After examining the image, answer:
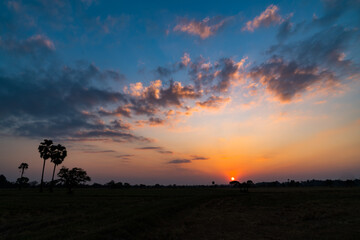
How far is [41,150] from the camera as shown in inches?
3118

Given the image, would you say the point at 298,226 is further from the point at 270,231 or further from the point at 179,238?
the point at 179,238

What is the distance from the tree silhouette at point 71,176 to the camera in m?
65.9

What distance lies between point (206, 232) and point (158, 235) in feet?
14.1

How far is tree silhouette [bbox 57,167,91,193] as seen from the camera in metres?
65.9

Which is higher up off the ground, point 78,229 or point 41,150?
point 41,150

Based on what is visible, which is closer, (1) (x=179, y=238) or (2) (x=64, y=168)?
(1) (x=179, y=238)

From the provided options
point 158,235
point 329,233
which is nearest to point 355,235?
point 329,233

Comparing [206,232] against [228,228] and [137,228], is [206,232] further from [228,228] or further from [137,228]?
[137,228]

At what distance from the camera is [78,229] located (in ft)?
52.4

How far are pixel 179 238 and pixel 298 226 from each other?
11.6 metres

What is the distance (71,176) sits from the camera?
67.1 m

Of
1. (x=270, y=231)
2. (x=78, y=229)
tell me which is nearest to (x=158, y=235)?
(x=78, y=229)

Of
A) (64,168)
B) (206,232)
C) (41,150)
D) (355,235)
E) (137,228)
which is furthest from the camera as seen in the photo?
(41,150)

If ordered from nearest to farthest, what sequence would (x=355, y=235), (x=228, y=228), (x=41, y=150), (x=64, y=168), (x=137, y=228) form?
1. (x=355, y=235)
2. (x=137, y=228)
3. (x=228, y=228)
4. (x=64, y=168)
5. (x=41, y=150)
